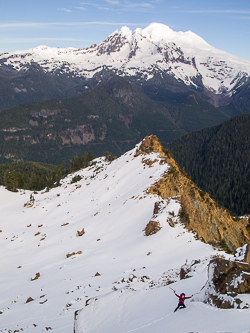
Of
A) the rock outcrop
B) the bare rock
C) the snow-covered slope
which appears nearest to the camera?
the rock outcrop

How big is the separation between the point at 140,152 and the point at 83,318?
4921 centimetres

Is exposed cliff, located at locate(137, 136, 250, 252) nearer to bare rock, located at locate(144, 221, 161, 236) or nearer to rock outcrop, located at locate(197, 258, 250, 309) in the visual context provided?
bare rock, located at locate(144, 221, 161, 236)

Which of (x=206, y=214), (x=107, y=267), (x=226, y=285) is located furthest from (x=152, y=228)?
(x=226, y=285)

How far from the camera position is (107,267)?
26281mm

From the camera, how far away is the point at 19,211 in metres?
62.7

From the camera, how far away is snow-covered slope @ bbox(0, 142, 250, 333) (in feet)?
52.0

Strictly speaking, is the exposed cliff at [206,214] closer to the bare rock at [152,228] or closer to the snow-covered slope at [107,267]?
the snow-covered slope at [107,267]

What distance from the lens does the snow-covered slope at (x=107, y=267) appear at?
1586cm

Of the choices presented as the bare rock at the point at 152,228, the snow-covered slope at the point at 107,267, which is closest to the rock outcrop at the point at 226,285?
the snow-covered slope at the point at 107,267

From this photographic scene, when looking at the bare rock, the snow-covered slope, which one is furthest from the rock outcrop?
the bare rock

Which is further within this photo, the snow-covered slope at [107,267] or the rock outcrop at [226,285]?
the snow-covered slope at [107,267]

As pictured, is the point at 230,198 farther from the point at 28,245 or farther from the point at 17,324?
the point at 17,324

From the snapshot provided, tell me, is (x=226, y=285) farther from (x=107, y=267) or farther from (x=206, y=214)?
(x=206, y=214)

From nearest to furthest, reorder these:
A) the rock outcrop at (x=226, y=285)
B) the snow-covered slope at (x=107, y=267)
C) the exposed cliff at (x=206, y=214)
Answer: the rock outcrop at (x=226, y=285) < the snow-covered slope at (x=107, y=267) < the exposed cliff at (x=206, y=214)
